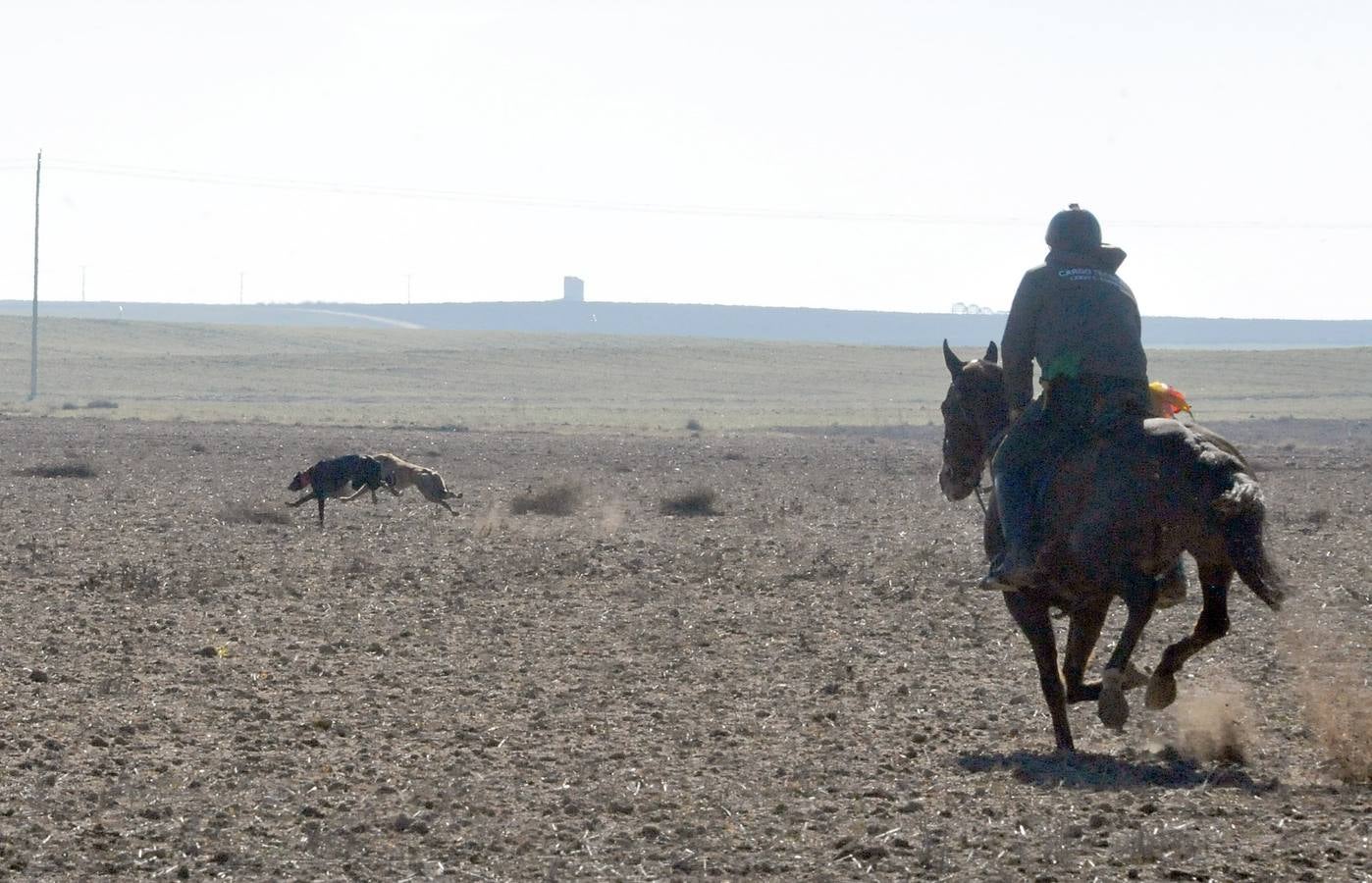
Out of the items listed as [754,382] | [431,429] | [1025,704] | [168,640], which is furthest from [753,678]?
[754,382]

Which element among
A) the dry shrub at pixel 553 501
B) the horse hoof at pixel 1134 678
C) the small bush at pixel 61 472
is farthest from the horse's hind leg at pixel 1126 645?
the small bush at pixel 61 472

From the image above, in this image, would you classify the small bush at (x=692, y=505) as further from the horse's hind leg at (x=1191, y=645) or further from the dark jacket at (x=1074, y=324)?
the horse's hind leg at (x=1191, y=645)

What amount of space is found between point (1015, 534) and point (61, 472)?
76.4 ft

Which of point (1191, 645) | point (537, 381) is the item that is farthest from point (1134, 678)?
point (537, 381)

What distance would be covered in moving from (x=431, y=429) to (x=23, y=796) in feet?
147

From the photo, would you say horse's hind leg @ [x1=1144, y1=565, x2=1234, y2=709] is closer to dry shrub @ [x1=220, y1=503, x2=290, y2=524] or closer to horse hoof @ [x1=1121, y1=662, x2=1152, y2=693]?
horse hoof @ [x1=1121, y1=662, x2=1152, y2=693]

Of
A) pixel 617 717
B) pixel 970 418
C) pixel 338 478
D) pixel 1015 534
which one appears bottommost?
pixel 338 478

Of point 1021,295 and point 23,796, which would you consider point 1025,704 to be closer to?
point 1021,295

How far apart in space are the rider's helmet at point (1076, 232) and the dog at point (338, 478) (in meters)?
13.9

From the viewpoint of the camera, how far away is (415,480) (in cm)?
2336

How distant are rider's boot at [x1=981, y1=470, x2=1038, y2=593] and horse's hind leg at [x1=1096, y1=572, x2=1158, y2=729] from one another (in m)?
0.49

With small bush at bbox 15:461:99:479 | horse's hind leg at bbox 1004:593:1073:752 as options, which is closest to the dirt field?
horse's hind leg at bbox 1004:593:1073:752

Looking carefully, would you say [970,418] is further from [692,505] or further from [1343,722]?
[692,505]

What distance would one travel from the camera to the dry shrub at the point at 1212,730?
8.00 metres
